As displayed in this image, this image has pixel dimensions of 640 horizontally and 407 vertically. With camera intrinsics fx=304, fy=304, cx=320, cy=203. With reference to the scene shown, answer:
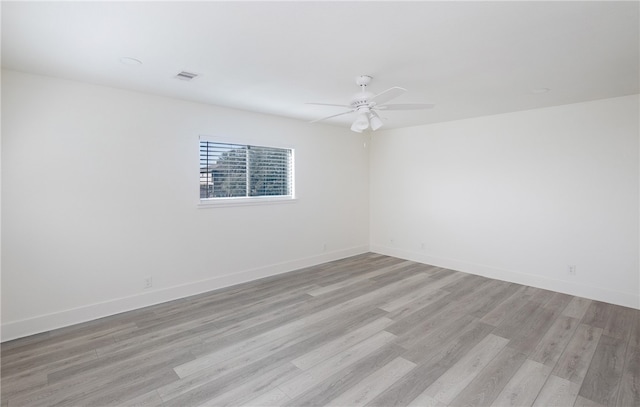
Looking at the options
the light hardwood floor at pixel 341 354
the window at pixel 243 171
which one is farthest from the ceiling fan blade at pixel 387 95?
the window at pixel 243 171

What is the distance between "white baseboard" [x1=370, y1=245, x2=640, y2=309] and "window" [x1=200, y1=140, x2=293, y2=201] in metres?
2.63

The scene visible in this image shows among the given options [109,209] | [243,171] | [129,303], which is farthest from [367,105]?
[129,303]

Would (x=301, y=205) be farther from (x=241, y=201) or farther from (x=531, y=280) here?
(x=531, y=280)

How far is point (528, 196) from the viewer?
4289 mm

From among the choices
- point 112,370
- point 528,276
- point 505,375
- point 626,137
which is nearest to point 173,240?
point 112,370

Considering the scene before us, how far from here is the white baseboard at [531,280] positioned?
11.9ft

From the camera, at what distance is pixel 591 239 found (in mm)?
3818

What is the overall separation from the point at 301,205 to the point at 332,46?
Result: 10.1 feet

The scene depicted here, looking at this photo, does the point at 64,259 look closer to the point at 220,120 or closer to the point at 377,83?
the point at 220,120

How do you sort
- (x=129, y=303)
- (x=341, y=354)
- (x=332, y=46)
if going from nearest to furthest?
(x=332, y=46) → (x=341, y=354) → (x=129, y=303)

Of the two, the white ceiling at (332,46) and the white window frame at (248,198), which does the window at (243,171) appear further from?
the white ceiling at (332,46)

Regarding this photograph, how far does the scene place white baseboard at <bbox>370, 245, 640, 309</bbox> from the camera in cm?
362

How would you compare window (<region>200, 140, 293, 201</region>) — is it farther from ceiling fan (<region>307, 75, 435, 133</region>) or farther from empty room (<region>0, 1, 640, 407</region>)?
ceiling fan (<region>307, 75, 435, 133</region>)

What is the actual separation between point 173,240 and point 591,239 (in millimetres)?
5226
